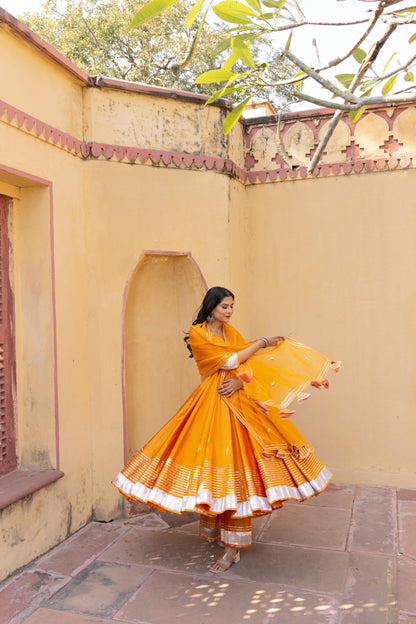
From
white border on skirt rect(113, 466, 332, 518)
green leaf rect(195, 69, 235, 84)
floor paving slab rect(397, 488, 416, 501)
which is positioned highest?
green leaf rect(195, 69, 235, 84)

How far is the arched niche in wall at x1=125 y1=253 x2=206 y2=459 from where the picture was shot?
450 centimetres

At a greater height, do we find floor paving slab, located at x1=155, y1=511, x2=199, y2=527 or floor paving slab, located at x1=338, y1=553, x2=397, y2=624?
floor paving slab, located at x1=155, y1=511, x2=199, y2=527

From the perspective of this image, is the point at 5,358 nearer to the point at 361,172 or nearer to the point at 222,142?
the point at 222,142

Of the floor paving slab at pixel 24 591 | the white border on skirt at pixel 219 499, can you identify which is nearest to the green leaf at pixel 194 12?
the white border on skirt at pixel 219 499

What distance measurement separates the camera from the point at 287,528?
3.99 metres

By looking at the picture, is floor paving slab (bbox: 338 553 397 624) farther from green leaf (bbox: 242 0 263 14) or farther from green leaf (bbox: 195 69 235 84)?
green leaf (bbox: 242 0 263 14)

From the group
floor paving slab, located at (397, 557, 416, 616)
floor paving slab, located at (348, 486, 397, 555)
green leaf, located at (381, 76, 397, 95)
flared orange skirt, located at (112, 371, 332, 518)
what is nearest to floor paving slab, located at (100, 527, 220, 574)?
flared orange skirt, located at (112, 371, 332, 518)

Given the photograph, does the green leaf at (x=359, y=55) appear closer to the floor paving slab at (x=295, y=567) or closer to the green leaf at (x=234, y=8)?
the green leaf at (x=234, y=8)

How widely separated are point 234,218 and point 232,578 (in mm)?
2842

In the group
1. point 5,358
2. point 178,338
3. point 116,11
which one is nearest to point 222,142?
point 178,338

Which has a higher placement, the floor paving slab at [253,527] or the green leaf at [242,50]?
the green leaf at [242,50]

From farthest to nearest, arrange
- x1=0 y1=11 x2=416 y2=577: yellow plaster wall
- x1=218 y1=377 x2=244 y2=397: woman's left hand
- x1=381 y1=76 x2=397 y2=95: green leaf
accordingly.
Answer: x1=0 y1=11 x2=416 y2=577: yellow plaster wall → x1=218 y1=377 x2=244 y2=397: woman's left hand → x1=381 y1=76 x2=397 y2=95: green leaf

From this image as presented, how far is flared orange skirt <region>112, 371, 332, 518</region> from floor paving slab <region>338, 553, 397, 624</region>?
20.7 inches

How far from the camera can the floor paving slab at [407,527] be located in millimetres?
3586
